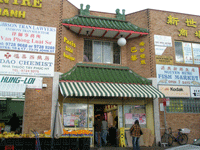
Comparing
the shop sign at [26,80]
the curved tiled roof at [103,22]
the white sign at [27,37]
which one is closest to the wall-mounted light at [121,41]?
the curved tiled roof at [103,22]

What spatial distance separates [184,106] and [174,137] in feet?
7.68

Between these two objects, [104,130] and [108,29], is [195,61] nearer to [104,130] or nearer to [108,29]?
[108,29]

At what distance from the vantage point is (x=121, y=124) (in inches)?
534

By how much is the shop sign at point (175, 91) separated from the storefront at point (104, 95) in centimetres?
108

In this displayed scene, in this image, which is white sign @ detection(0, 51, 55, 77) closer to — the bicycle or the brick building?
the brick building

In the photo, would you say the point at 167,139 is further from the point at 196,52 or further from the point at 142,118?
the point at 196,52

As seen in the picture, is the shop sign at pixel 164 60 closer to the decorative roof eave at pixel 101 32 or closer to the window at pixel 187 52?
the window at pixel 187 52

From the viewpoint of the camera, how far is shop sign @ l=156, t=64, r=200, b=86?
1434cm

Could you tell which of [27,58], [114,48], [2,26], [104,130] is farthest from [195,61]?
[2,26]

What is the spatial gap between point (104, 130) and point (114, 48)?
5.94 m

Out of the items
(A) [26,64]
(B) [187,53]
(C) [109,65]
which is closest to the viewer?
(A) [26,64]

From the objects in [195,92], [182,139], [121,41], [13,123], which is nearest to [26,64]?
[13,123]

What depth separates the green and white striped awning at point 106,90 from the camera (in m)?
11.6

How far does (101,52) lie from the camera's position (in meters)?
14.9
